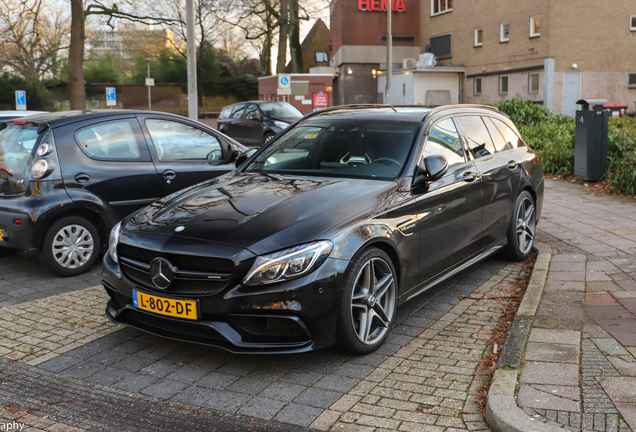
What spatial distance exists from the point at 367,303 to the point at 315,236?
616 millimetres

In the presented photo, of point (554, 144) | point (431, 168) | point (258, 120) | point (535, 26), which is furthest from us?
point (535, 26)

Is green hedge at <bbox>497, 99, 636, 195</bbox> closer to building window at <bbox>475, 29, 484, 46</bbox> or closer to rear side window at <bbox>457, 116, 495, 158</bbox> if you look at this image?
rear side window at <bbox>457, 116, 495, 158</bbox>

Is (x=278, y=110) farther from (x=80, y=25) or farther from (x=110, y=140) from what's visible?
(x=110, y=140)

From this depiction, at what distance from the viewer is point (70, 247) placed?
253 inches

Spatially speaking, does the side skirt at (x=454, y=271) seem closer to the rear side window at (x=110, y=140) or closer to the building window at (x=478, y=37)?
the rear side window at (x=110, y=140)

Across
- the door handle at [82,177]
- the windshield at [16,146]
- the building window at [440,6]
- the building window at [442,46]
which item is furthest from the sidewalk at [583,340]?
the building window at [440,6]

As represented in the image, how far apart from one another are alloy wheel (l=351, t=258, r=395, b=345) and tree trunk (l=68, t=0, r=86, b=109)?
867 inches

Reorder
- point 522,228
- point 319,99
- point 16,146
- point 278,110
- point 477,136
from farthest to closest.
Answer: point 319,99, point 278,110, point 522,228, point 16,146, point 477,136

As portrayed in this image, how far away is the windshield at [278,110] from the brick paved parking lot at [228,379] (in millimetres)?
16851

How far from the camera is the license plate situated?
Result: 3986 millimetres

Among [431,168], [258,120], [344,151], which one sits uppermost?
[258,120]

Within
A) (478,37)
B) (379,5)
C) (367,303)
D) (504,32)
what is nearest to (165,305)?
(367,303)

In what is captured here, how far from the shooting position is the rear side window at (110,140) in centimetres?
661

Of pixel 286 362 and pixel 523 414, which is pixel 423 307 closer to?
pixel 286 362
